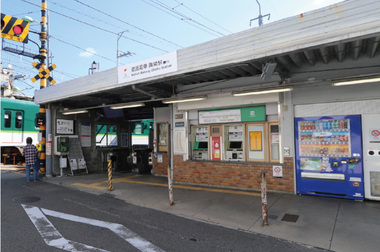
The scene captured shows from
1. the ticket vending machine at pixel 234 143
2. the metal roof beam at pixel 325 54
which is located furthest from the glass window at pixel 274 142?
the metal roof beam at pixel 325 54

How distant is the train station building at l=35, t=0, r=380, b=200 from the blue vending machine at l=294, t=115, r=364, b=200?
23 mm

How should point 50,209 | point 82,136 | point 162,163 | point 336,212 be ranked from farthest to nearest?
point 82,136 < point 162,163 < point 50,209 < point 336,212

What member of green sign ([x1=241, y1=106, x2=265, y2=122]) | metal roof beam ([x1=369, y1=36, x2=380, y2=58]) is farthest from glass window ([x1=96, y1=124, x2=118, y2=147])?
metal roof beam ([x1=369, y1=36, x2=380, y2=58])

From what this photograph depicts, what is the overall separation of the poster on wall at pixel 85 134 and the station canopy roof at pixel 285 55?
3.57m

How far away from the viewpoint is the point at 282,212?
224 inches

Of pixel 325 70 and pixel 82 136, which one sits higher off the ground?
pixel 325 70

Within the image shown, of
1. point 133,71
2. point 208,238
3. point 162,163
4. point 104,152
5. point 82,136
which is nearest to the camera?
point 208,238

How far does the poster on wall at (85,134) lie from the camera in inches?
504

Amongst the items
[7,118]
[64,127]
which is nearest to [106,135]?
[64,127]

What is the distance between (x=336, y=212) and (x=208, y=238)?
10.8ft

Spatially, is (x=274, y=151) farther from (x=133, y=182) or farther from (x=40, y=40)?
(x=40, y=40)

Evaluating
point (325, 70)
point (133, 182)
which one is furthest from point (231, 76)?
point (133, 182)

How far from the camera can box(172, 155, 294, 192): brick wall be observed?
7.25 metres

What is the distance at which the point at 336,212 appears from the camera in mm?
5574
